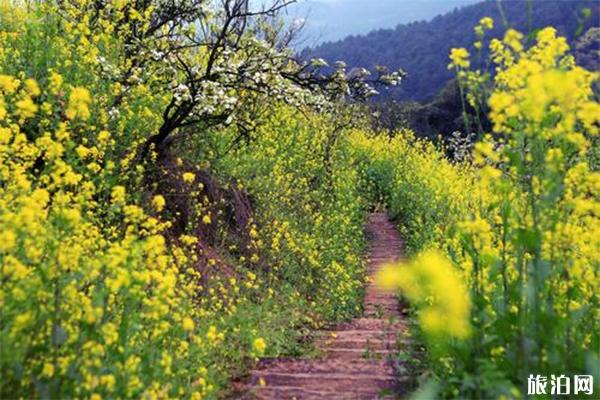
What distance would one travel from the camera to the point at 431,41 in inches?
2549

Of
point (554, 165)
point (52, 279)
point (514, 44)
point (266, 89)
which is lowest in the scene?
point (52, 279)

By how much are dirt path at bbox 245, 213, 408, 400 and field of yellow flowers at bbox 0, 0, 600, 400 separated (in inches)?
12.0

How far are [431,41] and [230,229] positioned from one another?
194ft

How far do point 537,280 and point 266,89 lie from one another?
20.2ft

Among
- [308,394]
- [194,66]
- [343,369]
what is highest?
[194,66]

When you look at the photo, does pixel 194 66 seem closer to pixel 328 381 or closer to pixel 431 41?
pixel 328 381

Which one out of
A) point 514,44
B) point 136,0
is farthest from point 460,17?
point 514,44

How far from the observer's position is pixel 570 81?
292 cm

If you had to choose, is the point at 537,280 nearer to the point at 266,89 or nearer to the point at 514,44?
the point at 514,44

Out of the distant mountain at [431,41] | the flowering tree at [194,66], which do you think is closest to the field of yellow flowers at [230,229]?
the flowering tree at [194,66]

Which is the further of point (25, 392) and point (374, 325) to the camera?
point (374, 325)

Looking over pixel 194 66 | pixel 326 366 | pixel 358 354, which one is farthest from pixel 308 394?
pixel 194 66

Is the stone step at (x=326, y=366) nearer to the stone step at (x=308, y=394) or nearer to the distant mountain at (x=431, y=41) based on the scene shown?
the stone step at (x=308, y=394)

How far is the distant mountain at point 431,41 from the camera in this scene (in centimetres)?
5265
